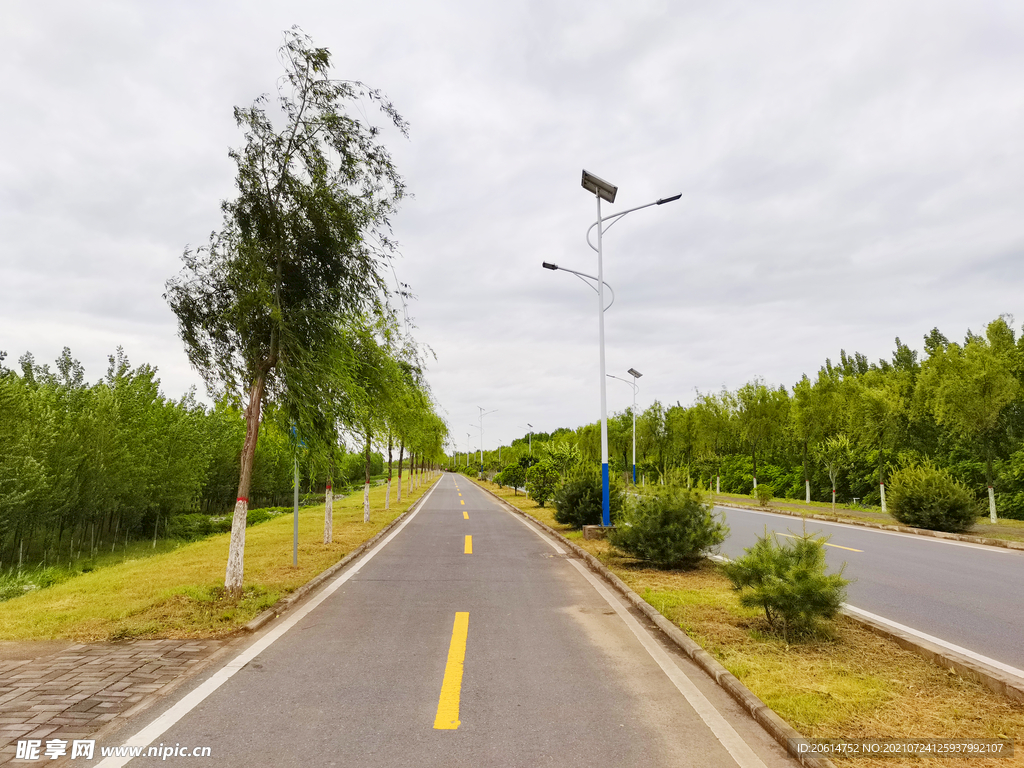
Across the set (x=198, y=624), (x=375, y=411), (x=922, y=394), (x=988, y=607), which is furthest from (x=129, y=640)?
(x=922, y=394)

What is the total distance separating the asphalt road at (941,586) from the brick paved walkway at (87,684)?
23.9ft

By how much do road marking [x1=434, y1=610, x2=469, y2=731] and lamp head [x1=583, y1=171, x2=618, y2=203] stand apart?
485 inches

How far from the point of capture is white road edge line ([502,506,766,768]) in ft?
12.2

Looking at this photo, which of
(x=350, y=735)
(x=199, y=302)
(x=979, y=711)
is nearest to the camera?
(x=350, y=735)

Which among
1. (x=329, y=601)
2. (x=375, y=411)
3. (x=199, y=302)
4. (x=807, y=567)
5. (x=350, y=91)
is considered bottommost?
(x=329, y=601)

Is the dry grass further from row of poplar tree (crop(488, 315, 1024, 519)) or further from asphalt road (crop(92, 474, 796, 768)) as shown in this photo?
row of poplar tree (crop(488, 315, 1024, 519))

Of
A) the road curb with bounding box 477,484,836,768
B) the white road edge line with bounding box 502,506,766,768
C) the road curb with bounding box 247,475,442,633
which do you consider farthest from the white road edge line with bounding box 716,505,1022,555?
the road curb with bounding box 247,475,442,633

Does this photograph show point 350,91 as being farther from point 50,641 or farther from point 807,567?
point 807,567

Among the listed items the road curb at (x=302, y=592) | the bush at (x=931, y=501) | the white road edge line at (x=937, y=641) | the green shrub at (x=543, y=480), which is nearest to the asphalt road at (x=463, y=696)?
the road curb at (x=302, y=592)

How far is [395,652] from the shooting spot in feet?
19.0

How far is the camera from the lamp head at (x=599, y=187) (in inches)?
606

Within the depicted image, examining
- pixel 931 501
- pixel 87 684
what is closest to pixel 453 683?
pixel 87 684

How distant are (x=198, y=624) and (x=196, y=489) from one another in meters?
28.6

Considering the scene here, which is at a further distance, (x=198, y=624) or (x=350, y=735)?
(x=198, y=624)
